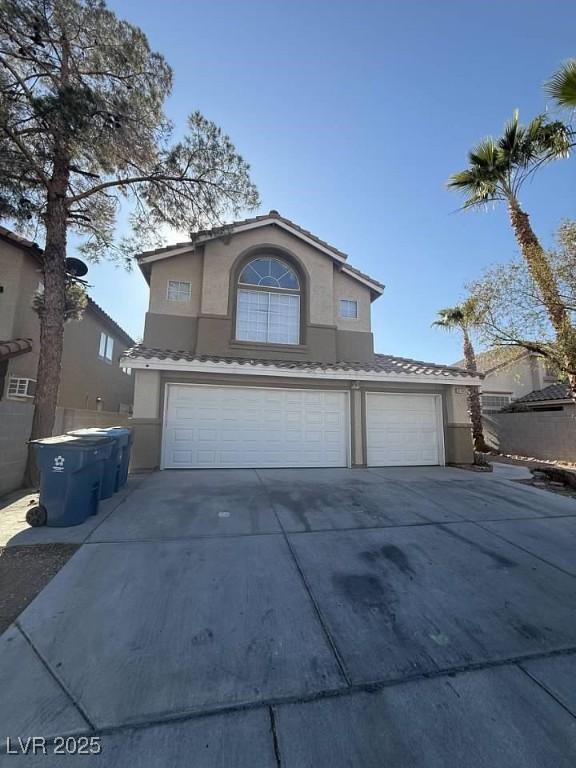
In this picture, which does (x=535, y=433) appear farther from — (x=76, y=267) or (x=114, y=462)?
(x=76, y=267)

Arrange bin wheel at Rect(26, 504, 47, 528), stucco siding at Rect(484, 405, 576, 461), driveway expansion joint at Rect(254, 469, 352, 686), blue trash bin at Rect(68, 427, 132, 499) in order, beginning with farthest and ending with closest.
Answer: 1. stucco siding at Rect(484, 405, 576, 461)
2. blue trash bin at Rect(68, 427, 132, 499)
3. bin wheel at Rect(26, 504, 47, 528)
4. driveway expansion joint at Rect(254, 469, 352, 686)

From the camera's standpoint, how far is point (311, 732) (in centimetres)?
199

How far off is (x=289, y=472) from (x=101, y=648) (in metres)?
6.74

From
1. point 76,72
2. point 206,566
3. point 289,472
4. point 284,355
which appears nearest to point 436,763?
point 206,566

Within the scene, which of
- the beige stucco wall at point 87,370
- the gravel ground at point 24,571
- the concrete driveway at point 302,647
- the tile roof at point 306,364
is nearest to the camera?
the concrete driveway at point 302,647

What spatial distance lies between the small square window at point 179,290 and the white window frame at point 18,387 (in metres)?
5.42

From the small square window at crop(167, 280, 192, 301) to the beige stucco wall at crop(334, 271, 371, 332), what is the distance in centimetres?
531

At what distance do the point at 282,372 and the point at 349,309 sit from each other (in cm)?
454

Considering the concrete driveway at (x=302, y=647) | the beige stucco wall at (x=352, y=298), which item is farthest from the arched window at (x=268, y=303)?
the concrete driveway at (x=302, y=647)

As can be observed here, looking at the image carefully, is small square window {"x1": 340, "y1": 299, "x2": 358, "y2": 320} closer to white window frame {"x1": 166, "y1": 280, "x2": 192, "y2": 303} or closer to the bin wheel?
white window frame {"x1": 166, "y1": 280, "x2": 192, "y2": 303}

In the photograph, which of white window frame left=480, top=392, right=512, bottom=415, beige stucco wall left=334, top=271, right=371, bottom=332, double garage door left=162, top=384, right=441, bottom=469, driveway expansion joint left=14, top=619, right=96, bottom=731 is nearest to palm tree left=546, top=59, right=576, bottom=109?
beige stucco wall left=334, top=271, right=371, bottom=332

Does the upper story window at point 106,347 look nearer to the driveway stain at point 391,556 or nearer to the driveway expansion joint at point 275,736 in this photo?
the driveway stain at point 391,556

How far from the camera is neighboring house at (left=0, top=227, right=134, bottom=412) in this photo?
1042 cm

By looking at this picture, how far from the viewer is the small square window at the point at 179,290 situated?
11.1 metres
